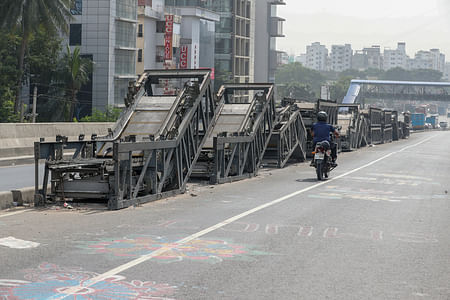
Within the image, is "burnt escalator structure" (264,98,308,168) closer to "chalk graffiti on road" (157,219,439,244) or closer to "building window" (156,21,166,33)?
"chalk graffiti on road" (157,219,439,244)

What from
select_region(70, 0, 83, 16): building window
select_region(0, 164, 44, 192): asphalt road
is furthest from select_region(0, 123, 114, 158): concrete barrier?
select_region(70, 0, 83, 16): building window

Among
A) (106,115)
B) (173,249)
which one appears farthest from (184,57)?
(173,249)

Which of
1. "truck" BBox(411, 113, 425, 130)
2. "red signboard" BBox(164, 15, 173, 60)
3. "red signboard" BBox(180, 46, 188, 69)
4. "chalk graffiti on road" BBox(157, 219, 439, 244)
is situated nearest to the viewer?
"chalk graffiti on road" BBox(157, 219, 439, 244)

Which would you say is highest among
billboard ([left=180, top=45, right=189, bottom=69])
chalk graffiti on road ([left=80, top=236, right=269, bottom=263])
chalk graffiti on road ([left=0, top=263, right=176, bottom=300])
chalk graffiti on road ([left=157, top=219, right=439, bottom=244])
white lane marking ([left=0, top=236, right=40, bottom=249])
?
billboard ([left=180, top=45, right=189, bottom=69])

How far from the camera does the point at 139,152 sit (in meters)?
14.5

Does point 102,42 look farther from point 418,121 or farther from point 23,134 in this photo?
point 418,121

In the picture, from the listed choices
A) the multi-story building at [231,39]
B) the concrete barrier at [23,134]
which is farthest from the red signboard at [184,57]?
the concrete barrier at [23,134]

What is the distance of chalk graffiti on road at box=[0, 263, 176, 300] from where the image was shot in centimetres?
674

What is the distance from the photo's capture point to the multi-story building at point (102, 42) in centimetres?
6619

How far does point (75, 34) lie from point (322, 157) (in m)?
51.5

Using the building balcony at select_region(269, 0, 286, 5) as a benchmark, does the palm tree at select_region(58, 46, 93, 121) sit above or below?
below

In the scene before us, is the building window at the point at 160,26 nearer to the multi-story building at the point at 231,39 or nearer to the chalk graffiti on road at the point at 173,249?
the multi-story building at the point at 231,39

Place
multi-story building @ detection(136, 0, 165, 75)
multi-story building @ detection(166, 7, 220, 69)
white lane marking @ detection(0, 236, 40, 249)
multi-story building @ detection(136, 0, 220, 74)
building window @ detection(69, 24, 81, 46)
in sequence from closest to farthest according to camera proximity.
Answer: white lane marking @ detection(0, 236, 40, 249)
building window @ detection(69, 24, 81, 46)
multi-story building @ detection(136, 0, 165, 75)
multi-story building @ detection(136, 0, 220, 74)
multi-story building @ detection(166, 7, 220, 69)

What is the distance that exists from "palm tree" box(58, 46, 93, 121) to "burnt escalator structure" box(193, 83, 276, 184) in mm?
38163
